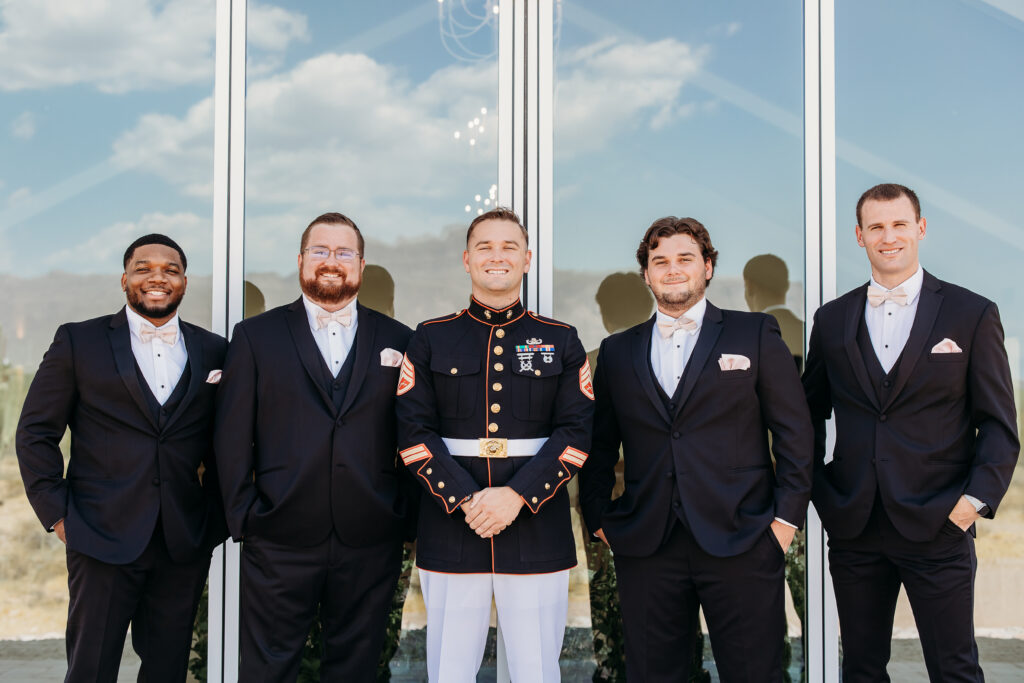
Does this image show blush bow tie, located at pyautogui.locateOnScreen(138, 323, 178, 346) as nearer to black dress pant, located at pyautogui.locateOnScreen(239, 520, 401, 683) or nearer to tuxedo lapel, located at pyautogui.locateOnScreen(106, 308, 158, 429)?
tuxedo lapel, located at pyautogui.locateOnScreen(106, 308, 158, 429)

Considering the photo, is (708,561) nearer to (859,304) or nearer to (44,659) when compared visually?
(859,304)

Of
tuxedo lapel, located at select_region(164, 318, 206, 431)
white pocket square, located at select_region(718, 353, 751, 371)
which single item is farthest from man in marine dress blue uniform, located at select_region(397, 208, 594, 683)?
tuxedo lapel, located at select_region(164, 318, 206, 431)

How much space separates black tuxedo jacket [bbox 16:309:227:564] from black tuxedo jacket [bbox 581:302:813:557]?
149 centimetres

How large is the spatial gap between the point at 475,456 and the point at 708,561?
82 centimetres

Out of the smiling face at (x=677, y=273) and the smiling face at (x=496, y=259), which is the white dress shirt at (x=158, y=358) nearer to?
the smiling face at (x=496, y=259)

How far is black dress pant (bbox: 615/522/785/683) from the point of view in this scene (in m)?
2.55

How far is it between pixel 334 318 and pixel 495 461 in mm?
774

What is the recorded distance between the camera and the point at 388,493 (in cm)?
278

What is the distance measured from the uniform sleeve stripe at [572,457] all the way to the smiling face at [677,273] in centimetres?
58

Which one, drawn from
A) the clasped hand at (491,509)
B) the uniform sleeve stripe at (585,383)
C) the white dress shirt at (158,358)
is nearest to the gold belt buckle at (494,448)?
the clasped hand at (491,509)

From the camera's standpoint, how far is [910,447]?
2646mm

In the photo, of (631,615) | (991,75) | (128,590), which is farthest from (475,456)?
(991,75)

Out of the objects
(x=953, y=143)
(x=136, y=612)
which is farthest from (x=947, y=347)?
(x=136, y=612)

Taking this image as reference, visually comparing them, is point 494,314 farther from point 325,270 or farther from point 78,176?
point 78,176
